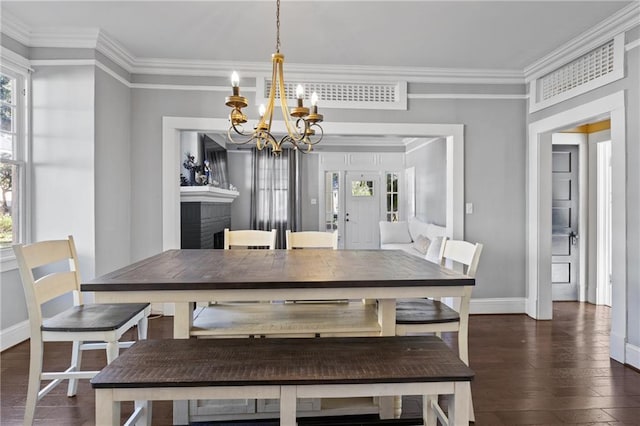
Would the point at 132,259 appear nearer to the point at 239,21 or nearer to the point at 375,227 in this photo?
the point at 239,21

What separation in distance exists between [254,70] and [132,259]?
221 cm

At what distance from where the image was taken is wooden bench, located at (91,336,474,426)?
122cm

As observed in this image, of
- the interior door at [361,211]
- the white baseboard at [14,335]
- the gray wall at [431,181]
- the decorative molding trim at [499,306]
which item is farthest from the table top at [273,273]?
the interior door at [361,211]

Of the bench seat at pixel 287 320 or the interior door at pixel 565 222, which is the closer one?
the bench seat at pixel 287 320

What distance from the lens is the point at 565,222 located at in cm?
468

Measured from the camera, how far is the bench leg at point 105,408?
1.21 metres

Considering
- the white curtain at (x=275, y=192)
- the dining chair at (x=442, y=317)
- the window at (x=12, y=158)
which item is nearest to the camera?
the dining chair at (x=442, y=317)

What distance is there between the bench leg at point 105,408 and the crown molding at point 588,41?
3.76 metres

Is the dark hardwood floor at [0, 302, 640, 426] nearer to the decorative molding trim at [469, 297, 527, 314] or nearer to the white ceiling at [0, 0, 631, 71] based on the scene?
the decorative molding trim at [469, 297, 527, 314]

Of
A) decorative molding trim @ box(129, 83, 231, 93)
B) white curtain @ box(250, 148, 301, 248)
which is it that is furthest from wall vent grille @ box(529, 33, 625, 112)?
white curtain @ box(250, 148, 301, 248)

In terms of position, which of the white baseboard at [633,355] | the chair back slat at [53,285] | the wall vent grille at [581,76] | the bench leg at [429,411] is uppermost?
the wall vent grille at [581,76]

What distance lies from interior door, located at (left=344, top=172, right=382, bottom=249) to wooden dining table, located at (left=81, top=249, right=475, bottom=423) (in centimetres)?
600

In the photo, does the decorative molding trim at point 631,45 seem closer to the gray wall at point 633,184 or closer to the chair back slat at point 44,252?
the gray wall at point 633,184

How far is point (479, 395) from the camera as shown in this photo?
2.26m
